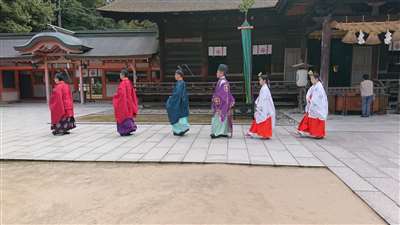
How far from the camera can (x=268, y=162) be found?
496 cm

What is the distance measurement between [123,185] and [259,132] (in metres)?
3.66

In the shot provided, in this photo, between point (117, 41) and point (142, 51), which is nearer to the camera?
point (142, 51)

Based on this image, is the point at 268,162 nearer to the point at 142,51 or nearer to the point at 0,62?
the point at 142,51

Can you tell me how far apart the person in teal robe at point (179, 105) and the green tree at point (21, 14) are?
18.8 m

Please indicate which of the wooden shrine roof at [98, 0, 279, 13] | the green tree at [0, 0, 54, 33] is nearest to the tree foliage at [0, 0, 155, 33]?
the green tree at [0, 0, 54, 33]

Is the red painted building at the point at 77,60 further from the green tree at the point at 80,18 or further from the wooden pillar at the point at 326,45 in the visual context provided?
the green tree at the point at 80,18

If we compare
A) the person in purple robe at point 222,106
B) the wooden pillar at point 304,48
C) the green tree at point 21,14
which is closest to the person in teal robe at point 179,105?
the person in purple robe at point 222,106

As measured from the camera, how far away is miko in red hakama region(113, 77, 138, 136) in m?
7.23

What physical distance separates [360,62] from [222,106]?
994 centimetres

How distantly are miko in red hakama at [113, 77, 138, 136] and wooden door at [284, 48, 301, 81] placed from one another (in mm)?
8719

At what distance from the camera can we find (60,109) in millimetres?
7484

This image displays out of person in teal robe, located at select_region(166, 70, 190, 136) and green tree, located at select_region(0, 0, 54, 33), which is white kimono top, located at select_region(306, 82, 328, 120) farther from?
green tree, located at select_region(0, 0, 54, 33)

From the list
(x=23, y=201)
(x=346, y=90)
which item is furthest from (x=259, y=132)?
(x=346, y=90)

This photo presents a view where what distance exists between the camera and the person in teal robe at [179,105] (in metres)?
7.06
